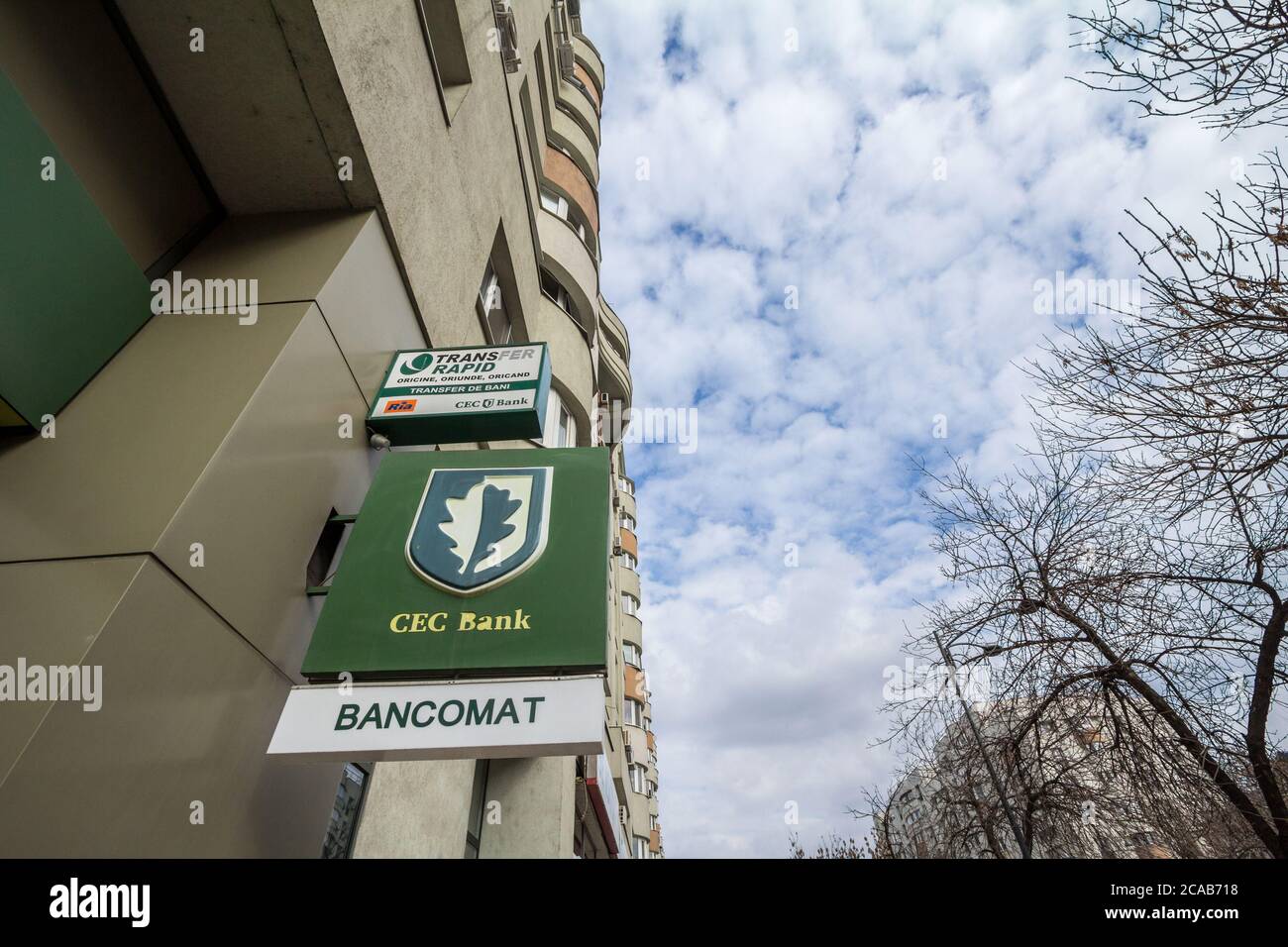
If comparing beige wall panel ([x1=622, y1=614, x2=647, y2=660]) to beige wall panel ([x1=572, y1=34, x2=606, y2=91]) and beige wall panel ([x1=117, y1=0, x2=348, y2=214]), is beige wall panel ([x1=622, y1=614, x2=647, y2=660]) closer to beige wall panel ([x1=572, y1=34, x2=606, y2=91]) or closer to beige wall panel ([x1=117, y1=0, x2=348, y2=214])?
beige wall panel ([x1=572, y1=34, x2=606, y2=91])

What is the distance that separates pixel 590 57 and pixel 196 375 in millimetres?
21341

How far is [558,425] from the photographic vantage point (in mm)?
13555

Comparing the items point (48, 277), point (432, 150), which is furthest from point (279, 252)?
point (432, 150)

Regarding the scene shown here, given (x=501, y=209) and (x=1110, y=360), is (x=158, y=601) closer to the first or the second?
(x=1110, y=360)

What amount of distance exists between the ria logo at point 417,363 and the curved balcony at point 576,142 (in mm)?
12193

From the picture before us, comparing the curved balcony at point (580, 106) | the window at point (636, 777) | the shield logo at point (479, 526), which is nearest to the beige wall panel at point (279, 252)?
the shield logo at point (479, 526)

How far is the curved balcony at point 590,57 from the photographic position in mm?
20578

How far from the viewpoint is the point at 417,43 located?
6.00 m

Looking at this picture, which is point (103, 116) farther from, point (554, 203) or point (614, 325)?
point (614, 325)

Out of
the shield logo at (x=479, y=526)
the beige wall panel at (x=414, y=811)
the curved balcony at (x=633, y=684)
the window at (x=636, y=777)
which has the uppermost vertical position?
the curved balcony at (x=633, y=684)

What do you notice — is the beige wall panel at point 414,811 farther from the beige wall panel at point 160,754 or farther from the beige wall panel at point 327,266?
the beige wall panel at point 327,266
